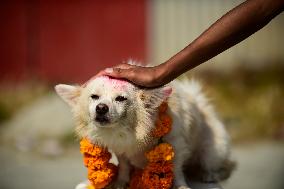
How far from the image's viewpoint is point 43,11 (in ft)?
36.6

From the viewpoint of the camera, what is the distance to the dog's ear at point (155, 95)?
13.0 feet

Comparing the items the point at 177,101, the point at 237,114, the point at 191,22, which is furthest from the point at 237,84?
the point at 177,101

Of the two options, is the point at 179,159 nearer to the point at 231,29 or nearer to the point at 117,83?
the point at 117,83

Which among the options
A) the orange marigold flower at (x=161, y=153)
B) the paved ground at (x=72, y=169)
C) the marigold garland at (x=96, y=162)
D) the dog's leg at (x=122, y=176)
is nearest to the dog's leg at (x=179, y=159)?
the orange marigold flower at (x=161, y=153)

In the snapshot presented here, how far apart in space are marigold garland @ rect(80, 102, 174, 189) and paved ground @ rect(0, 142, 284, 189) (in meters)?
3.08

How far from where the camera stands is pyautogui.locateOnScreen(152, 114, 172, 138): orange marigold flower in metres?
4.05

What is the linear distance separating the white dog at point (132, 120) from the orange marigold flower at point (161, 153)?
6 centimetres

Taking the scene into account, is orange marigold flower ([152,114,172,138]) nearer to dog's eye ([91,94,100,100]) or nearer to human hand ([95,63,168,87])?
human hand ([95,63,168,87])

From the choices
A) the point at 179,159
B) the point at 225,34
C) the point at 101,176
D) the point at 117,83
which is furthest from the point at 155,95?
the point at 225,34

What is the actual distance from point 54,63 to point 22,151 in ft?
8.91

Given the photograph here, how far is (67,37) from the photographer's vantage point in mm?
11109

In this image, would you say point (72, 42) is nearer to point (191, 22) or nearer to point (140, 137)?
point (191, 22)

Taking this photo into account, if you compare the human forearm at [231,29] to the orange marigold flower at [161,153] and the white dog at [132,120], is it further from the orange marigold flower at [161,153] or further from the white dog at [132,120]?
the orange marigold flower at [161,153]

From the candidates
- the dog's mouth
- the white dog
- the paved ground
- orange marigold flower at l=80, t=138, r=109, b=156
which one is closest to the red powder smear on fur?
the white dog
